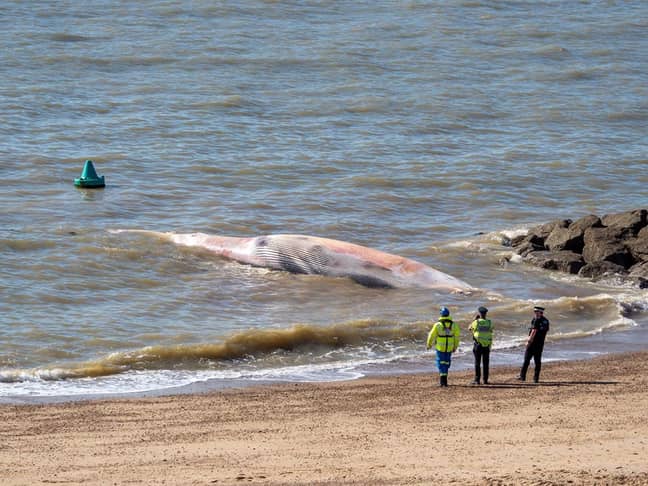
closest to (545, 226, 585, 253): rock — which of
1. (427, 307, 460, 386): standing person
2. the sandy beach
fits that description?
the sandy beach

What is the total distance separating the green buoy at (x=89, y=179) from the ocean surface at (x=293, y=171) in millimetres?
296

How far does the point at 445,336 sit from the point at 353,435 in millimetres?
3991

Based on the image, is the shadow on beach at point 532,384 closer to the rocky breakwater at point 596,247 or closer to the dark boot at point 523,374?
the dark boot at point 523,374

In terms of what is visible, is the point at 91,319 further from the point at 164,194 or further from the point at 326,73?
the point at 326,73

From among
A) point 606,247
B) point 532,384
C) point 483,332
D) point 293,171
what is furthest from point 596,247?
point 293,171

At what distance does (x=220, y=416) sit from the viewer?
1739 centimetres

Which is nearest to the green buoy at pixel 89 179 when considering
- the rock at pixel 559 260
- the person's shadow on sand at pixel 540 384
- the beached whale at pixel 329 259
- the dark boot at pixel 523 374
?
the beached whale at pixel 329 259

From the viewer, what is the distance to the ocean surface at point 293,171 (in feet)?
74.8

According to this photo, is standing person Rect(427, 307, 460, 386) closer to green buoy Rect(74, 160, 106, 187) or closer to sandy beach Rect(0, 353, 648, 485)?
sandy beach Rect(0, 353, 648, 485)

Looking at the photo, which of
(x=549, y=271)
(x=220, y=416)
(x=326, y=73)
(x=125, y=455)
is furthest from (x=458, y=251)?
(x=326, y=73)

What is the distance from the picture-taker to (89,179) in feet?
114

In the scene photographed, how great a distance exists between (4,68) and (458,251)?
24005mm

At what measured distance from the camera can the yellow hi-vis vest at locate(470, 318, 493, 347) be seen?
1969cm

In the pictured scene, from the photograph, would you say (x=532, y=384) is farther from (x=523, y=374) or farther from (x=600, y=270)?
(x=600, y=270)
